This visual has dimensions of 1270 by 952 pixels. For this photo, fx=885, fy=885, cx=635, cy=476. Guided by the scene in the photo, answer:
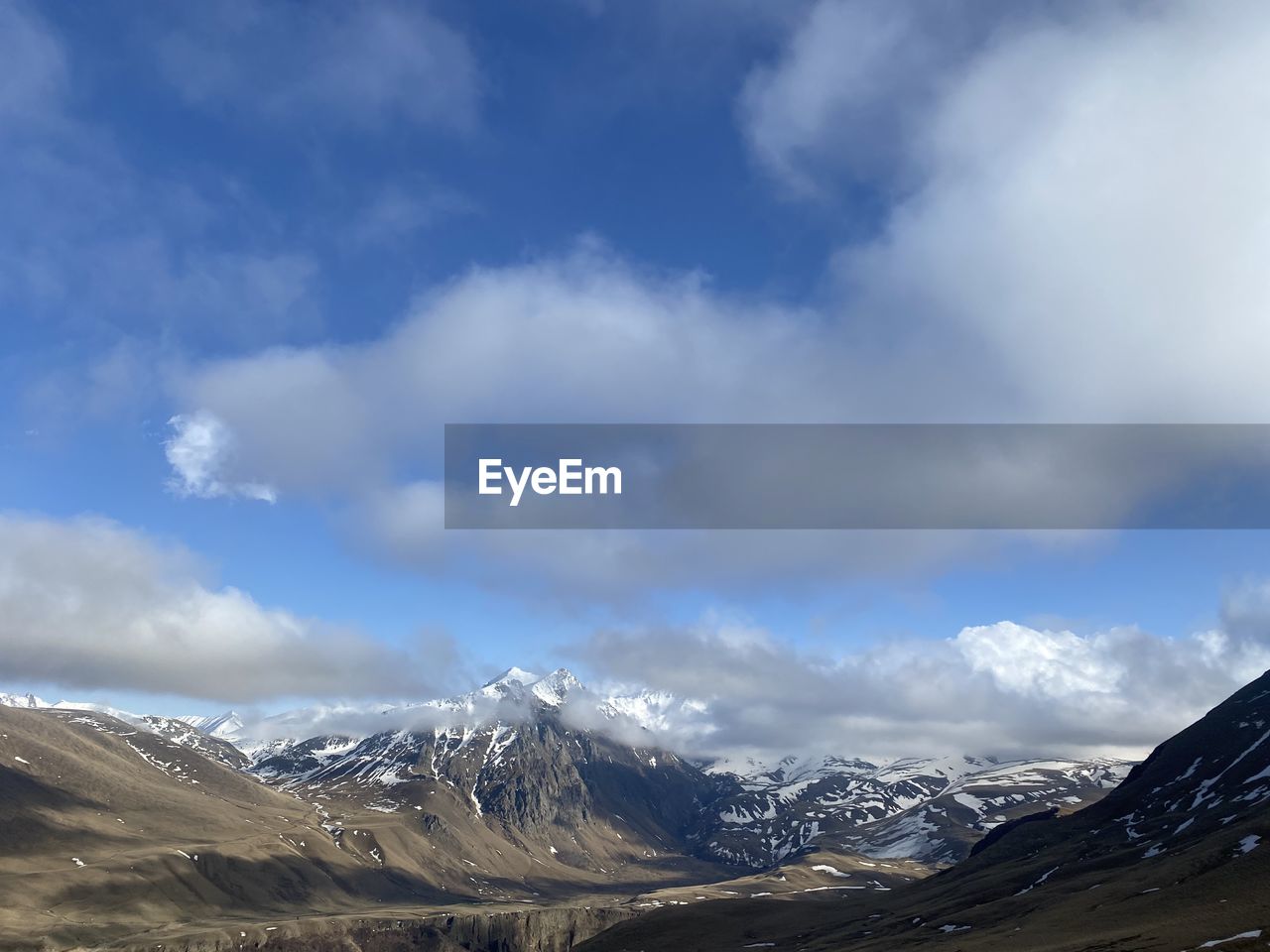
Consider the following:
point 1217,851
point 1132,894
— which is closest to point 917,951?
point 1132,894

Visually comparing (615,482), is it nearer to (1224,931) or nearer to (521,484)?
(521,484)

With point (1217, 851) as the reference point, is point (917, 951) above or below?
below

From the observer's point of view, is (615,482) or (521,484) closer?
(521,484)

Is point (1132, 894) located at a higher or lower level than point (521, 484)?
lower

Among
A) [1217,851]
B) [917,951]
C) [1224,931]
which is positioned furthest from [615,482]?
[1217,851]

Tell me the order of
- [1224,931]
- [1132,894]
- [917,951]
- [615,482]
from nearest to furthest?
[1224,931] → [615,482] → [1132,894] → [917,951]

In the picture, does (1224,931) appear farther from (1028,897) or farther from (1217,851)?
(1028,897)

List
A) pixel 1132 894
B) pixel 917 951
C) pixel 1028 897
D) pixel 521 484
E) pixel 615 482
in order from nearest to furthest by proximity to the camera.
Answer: pixel 521 484, pixel 615 482, pixel 1132 894, pixel 917 951, pixel 1028 897

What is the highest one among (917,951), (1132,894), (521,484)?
(521,484)

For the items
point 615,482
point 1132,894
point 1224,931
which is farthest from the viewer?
point 1132,894
